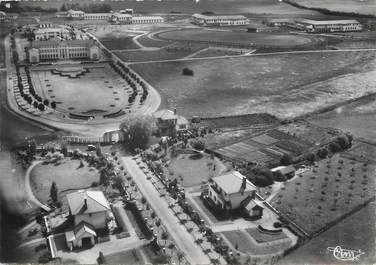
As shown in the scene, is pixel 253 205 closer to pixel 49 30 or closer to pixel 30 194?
pixel 30 194

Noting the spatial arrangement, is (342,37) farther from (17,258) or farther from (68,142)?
(17,258)

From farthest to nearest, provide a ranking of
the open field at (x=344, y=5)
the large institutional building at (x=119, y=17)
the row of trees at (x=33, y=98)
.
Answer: the open field at (x=344, y=5), the large institutional building at (x=119, y=17), the row of trees at (x=33, y=98)

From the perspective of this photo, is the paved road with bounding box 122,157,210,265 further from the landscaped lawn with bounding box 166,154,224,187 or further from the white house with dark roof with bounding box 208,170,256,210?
the white house with dark roof with bounding box 208,170,256,210

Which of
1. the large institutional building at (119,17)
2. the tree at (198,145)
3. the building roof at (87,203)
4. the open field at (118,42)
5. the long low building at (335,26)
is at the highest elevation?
the large institutional building at (119,17)

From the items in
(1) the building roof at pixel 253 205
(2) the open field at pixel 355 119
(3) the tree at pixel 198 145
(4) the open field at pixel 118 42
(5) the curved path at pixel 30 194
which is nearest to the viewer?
(1) the building roof at pixel 253 205

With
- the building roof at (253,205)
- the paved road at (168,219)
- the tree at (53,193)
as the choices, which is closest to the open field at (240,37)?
the paved road at (168,219)

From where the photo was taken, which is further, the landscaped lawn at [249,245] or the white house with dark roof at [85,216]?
the white house with dark roof at [85,216]

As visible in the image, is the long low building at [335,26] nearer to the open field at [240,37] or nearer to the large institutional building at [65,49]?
the open field at [240,37]
